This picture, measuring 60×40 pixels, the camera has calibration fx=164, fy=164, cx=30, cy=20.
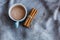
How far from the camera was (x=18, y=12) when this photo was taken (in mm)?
741

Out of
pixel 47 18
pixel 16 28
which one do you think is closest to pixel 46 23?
pixel 47 18

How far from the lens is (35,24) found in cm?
75

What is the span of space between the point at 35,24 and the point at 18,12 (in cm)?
10

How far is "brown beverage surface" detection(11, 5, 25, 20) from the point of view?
0.73 metres

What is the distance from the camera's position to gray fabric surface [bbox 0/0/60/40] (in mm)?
734

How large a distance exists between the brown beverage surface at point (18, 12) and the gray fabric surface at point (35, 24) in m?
0.03

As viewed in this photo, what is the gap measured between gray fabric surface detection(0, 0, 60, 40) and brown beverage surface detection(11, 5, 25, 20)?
1.2 inches

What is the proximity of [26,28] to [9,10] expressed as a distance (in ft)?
0.37

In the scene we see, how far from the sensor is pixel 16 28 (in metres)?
0.74

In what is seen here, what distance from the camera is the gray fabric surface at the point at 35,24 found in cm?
73

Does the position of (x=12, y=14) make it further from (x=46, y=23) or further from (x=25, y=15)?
(x=46, y=23)

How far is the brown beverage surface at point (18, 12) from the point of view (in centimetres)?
73

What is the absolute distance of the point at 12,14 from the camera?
2.43 ft

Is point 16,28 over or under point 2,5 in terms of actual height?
under
